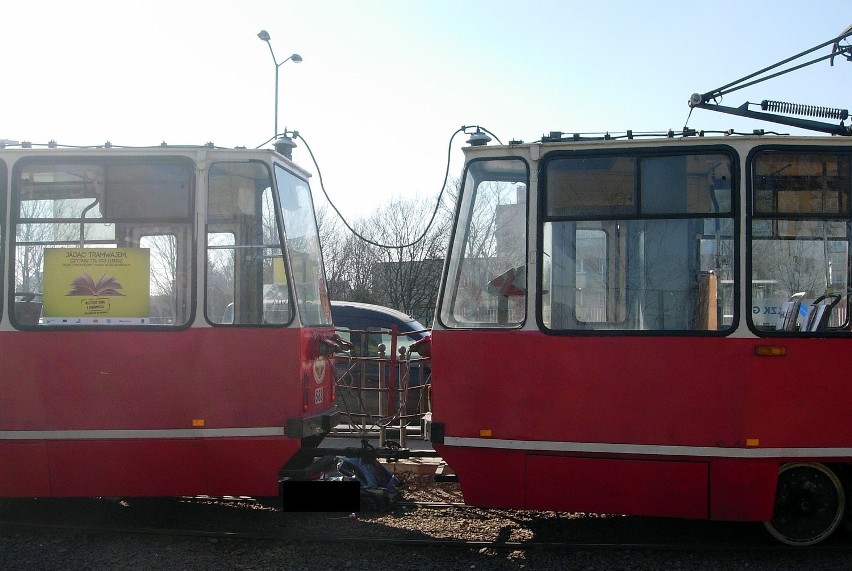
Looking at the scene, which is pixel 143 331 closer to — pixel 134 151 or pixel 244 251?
pixel 244 251

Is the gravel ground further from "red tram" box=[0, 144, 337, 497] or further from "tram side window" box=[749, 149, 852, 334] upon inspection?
"tram side window" box=[749, 149, 852, 334]

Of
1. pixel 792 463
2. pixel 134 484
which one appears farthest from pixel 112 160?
pixel 792 463

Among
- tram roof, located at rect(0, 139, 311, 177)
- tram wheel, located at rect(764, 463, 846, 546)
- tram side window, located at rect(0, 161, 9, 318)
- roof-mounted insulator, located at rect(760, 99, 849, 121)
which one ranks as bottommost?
tram wheel, located at rect(764, 463, 846, 546)

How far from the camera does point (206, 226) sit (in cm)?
663

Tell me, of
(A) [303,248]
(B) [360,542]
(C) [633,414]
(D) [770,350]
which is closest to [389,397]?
(A) [303,248]

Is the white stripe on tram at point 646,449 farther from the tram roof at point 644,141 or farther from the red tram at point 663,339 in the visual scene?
the tram roof at point 644,141

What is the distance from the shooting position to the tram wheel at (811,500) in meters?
6.15

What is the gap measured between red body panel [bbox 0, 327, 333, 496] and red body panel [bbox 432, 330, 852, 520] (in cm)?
138

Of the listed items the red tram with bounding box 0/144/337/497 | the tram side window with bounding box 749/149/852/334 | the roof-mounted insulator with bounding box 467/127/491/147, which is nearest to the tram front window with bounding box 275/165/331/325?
the red tram with bounding box 0/144/337/497

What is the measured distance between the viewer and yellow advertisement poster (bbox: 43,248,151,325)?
6.60m

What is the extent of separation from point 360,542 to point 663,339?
285 centimetres

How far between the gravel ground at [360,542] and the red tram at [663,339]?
384 millimetres

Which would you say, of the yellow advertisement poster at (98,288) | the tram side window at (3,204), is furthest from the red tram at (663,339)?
the tram side window at (3,204)

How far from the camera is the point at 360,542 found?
6.45 m
